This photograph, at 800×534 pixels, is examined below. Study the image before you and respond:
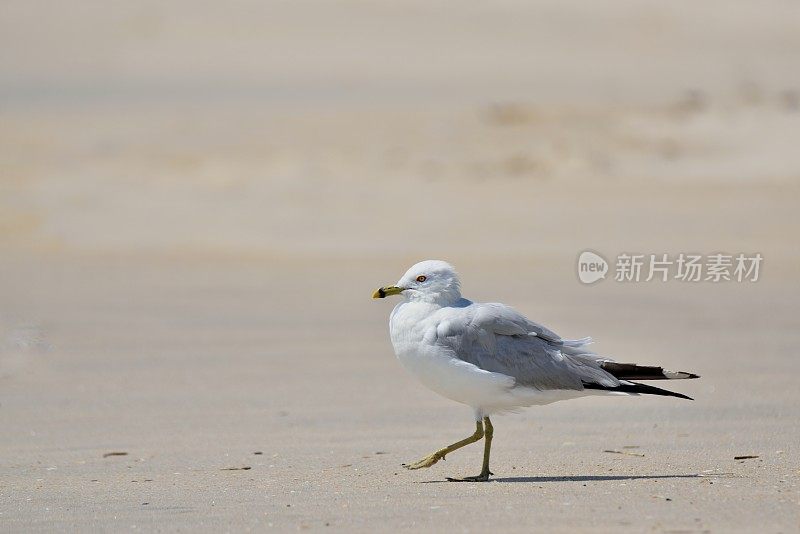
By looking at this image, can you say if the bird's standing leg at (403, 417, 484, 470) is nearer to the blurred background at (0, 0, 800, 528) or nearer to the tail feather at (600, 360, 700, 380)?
the blurred background at (0, 0, 800, 528)

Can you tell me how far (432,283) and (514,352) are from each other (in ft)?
1.68

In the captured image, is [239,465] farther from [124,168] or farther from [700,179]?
[124,168]

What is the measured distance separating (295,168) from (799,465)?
1831 centimetres

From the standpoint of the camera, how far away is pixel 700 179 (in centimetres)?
2219

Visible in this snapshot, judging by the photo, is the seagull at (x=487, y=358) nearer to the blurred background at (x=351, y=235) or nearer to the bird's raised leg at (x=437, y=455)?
the bird's raised leg at (x=437, y=455)


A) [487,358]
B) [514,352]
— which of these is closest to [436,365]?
[487,358]

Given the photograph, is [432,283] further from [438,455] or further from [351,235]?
[351,235]

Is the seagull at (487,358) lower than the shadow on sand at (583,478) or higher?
higher

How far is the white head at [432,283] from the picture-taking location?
675cm

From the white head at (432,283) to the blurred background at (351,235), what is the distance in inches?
32.9

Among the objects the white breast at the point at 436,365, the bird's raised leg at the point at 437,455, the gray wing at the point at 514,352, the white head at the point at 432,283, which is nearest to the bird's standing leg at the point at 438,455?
the bird's raised leg at the point at 437,455

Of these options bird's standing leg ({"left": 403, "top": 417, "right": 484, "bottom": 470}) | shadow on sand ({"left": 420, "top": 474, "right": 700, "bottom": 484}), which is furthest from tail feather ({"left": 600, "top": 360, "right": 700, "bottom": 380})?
bird's standing leg ({"left": 403, "top": 417, "right": 484, "bottom": 470})

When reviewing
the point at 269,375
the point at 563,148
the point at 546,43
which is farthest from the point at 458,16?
the point at 269,375

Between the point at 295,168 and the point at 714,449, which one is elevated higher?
the point at 295,168
